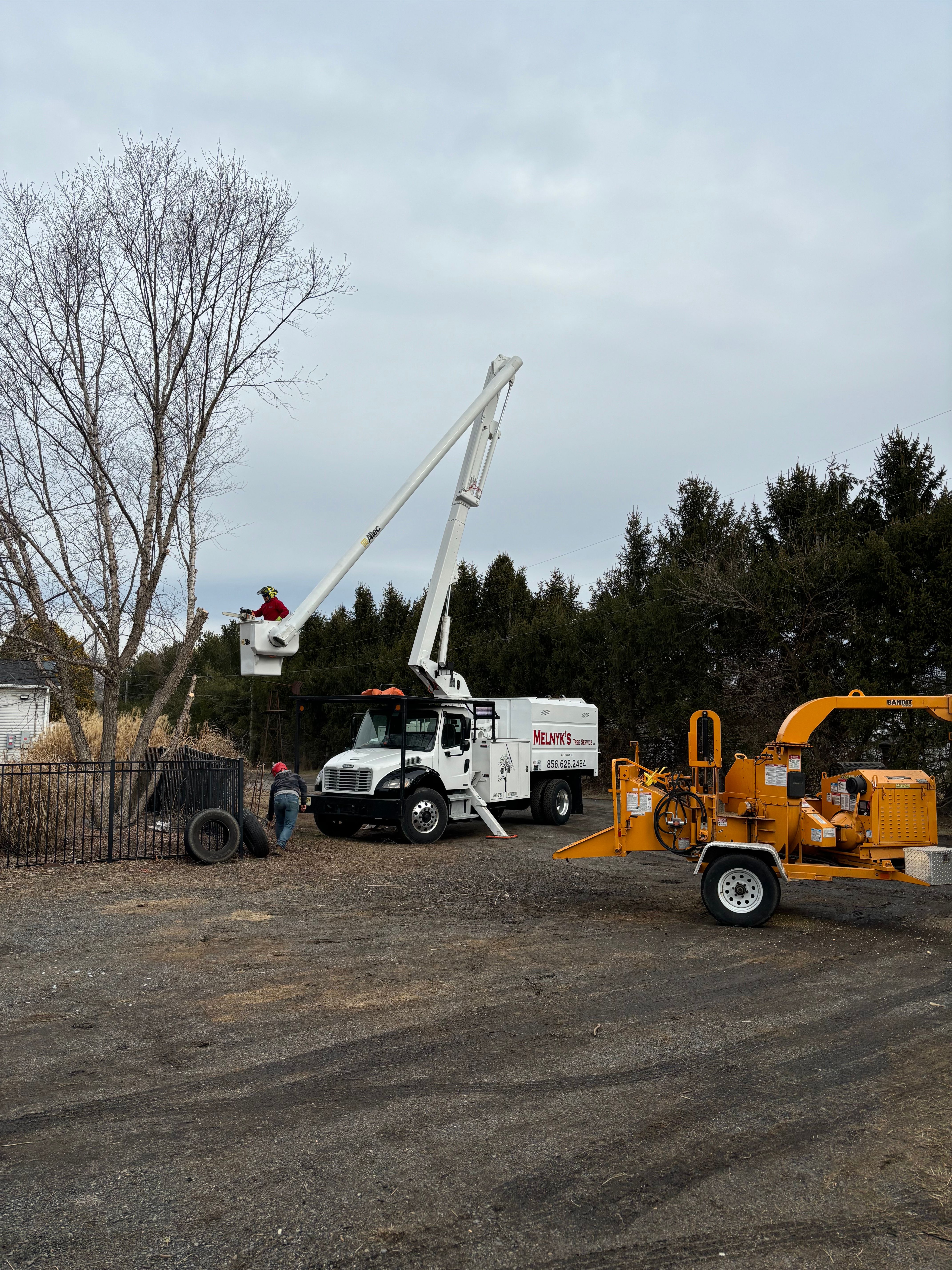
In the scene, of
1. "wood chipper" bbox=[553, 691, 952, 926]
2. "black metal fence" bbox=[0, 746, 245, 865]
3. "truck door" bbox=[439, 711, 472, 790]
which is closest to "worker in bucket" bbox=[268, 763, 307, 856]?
"black metal fence" bbox=[0, 746, 245, 865]

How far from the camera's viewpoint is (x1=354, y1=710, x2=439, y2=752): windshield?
1609 centimetres

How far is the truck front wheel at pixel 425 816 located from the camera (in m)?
15.3

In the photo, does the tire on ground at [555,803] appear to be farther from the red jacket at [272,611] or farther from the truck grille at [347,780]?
the red jacket at [272,611]

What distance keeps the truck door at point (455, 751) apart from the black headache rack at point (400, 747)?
11.8 inches

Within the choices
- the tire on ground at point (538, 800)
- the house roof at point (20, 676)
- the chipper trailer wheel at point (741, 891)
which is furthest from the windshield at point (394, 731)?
the chipper trailer wheel at point (741, 891)

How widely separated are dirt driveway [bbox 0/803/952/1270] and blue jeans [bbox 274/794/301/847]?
464 cm

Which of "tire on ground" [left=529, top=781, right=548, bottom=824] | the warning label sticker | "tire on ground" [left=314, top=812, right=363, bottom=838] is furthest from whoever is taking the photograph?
"tire on ground" [left=529, top=781, right=548, bottom=824]

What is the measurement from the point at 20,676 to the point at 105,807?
12.5 metres

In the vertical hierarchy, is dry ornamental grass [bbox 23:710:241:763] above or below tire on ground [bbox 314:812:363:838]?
above

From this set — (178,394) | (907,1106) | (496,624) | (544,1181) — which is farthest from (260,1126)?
(496,624)

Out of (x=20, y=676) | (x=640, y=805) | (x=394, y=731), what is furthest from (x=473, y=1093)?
(x=20, y=676)

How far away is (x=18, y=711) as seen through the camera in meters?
32.2

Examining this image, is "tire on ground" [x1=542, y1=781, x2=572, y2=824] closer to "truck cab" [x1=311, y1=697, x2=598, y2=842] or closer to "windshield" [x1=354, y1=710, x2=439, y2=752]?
"truck cab" [x1=311, y1=697, x2=598, y2=842]

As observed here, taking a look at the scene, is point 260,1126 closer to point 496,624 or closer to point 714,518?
point 714,518
